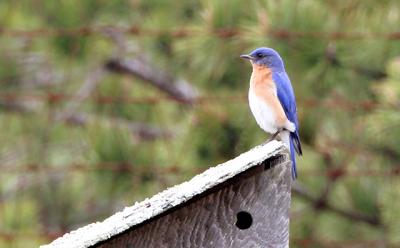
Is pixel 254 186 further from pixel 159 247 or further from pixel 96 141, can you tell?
pixel 96 141

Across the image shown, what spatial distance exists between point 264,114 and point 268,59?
14.7 inches

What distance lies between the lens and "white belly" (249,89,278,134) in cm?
473

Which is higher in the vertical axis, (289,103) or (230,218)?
(289,103)

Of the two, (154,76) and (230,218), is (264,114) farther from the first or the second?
(154,76)

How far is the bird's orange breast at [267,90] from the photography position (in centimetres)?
474

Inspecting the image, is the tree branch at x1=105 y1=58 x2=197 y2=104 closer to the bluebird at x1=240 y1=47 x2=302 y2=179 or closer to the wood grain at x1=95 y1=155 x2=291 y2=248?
the bluebird at x1=240 y1=47 x2=302 y2=179

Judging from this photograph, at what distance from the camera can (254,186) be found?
11.0ft

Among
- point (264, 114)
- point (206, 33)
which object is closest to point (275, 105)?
point (264, 114)

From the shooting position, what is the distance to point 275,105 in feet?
15.6

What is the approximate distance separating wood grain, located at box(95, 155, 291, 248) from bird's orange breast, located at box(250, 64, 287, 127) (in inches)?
53.9

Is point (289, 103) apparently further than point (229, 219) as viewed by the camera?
Yes

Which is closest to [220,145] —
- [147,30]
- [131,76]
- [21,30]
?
[147,30]

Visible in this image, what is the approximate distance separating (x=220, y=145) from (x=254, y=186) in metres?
2.80

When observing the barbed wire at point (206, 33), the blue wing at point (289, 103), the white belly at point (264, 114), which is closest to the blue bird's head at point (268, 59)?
the blue wing at point (289, 103)
